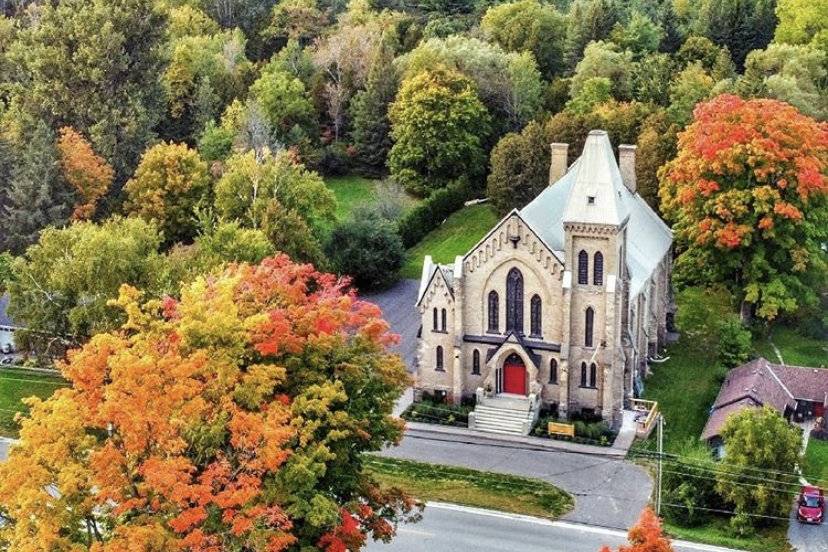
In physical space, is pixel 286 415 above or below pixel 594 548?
above

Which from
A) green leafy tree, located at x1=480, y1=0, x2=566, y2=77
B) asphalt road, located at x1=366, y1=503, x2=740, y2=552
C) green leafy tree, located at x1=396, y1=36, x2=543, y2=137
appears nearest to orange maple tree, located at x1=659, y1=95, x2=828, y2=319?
asphalt road, located at x1=366, y1=503, x2=740, y2=552

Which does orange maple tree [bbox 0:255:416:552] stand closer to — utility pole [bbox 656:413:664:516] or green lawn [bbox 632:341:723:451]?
utility pole [bbox 656:413:664:516]

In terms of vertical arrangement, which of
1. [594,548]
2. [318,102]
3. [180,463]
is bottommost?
[594,548]

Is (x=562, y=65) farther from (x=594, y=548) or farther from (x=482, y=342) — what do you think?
(x=594, y=548)

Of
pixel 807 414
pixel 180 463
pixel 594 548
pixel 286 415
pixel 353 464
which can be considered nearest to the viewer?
pixel 180 463

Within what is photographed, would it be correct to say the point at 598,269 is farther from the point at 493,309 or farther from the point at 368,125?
the point at 368,125

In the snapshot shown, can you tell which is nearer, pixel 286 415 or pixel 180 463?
pixel 180 463

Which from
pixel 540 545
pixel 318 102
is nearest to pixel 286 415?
pixel 540 545
